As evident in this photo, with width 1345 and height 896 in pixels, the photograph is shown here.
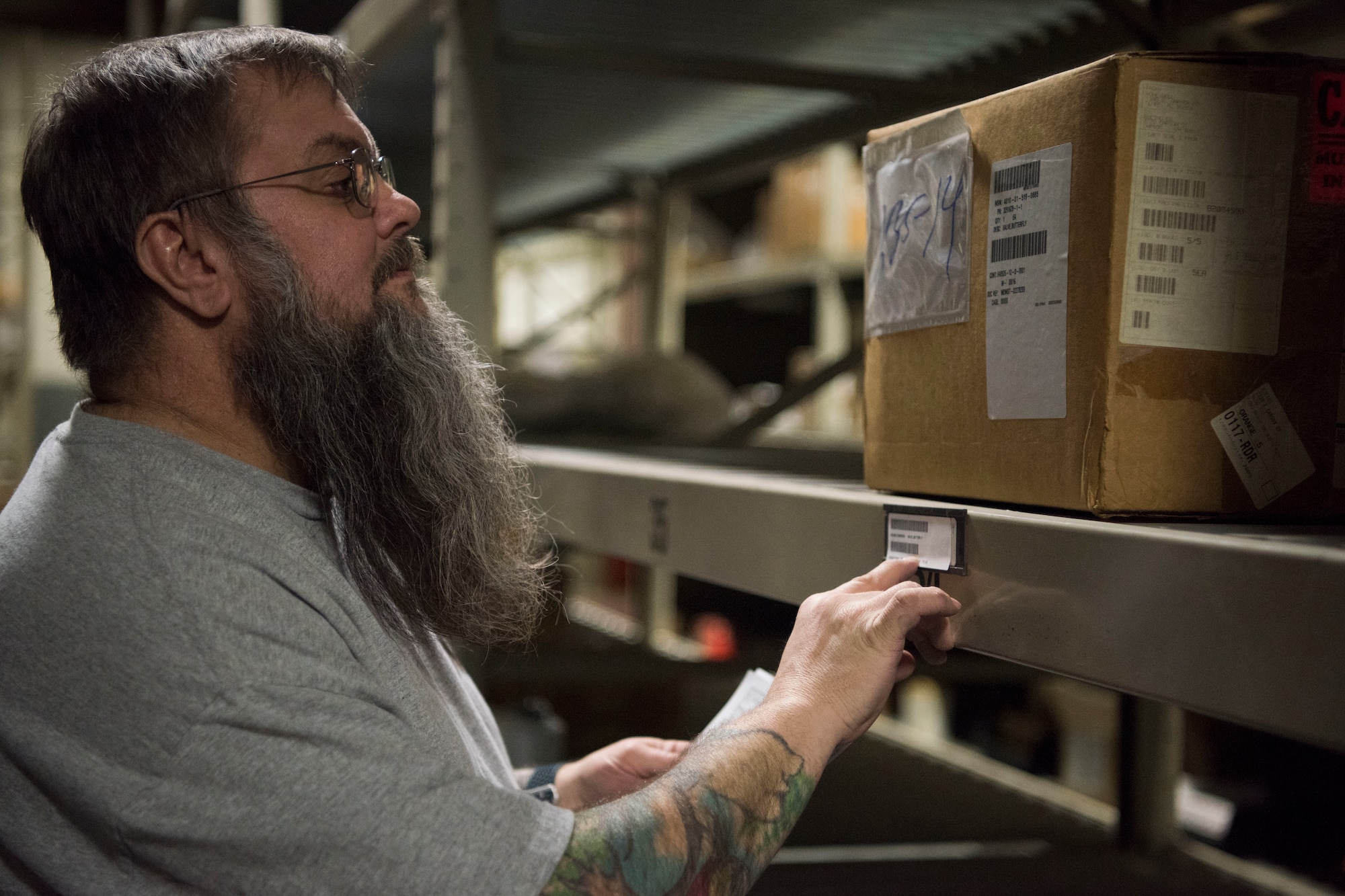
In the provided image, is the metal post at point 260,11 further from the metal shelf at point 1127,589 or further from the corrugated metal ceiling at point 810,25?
the metal shelf at point 1127,589

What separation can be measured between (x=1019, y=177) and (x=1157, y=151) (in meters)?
0.11

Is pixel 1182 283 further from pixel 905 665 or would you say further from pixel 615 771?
pixel 615 771

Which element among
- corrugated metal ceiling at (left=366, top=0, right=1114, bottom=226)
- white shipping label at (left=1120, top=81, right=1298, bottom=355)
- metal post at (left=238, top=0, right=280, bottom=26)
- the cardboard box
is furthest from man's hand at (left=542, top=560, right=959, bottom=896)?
metal post at (left=238, top=0, right=280, bottom=26)

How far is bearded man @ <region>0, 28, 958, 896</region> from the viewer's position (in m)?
0.81

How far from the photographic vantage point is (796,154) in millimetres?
2699

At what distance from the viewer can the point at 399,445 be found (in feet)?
3.84

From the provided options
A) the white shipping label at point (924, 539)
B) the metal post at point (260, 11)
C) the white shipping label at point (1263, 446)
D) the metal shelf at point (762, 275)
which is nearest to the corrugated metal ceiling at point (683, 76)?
the metal post at point (260, 11)

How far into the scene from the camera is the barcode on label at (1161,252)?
770 mm

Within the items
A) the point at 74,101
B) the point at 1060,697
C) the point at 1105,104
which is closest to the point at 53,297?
the point at 74,101

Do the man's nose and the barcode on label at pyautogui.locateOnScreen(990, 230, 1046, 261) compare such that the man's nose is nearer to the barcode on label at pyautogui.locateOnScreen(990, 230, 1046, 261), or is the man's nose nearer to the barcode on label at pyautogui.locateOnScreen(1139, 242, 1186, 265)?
the barcode on label at pyautogui.locateOnScreen(990, 230, 1046, 261)

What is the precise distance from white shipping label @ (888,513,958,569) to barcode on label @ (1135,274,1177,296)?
0.21 meters

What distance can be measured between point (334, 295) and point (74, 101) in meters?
0.29

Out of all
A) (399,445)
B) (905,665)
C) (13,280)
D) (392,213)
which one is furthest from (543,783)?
(13,280)

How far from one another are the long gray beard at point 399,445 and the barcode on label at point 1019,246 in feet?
1.91
